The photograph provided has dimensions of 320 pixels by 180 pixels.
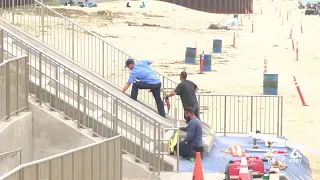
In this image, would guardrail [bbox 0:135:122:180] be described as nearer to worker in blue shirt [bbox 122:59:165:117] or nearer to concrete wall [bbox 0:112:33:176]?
concrete wall [bbox 0:112:33:176]

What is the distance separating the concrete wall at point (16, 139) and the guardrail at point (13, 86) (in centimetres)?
15

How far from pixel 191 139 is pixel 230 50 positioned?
99.7 feet

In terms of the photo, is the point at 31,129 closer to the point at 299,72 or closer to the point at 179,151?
the point at 179,151

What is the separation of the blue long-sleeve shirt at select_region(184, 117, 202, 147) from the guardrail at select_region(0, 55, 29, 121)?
2.93m

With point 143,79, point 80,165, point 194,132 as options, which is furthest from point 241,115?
point 80,165

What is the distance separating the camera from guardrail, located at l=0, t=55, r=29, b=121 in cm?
1363

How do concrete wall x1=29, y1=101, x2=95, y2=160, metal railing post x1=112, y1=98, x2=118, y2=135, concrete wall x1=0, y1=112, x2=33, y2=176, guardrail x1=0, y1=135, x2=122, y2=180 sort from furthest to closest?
concrete wall x1=29, y1=101, x2=95, y2=160 → metal railing post x1=112, y1=98, x2=118, y2=135 → concrete wall x1=0, y1=112, x2=33, y2=176 → guardrail x1=0, y1=135, x2=122, y2=180

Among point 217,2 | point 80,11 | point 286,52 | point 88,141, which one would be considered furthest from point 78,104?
point 217,2

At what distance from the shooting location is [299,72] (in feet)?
120

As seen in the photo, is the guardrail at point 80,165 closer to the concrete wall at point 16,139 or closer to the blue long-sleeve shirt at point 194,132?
the concrete wall at point 16,139

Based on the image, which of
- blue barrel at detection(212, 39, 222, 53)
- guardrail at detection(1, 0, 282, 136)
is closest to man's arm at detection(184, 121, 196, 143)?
guardrail at detection(1, 0, 282, 136)

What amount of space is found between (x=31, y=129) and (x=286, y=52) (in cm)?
3244

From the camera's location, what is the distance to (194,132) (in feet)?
51.1

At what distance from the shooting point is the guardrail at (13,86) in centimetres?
1363
